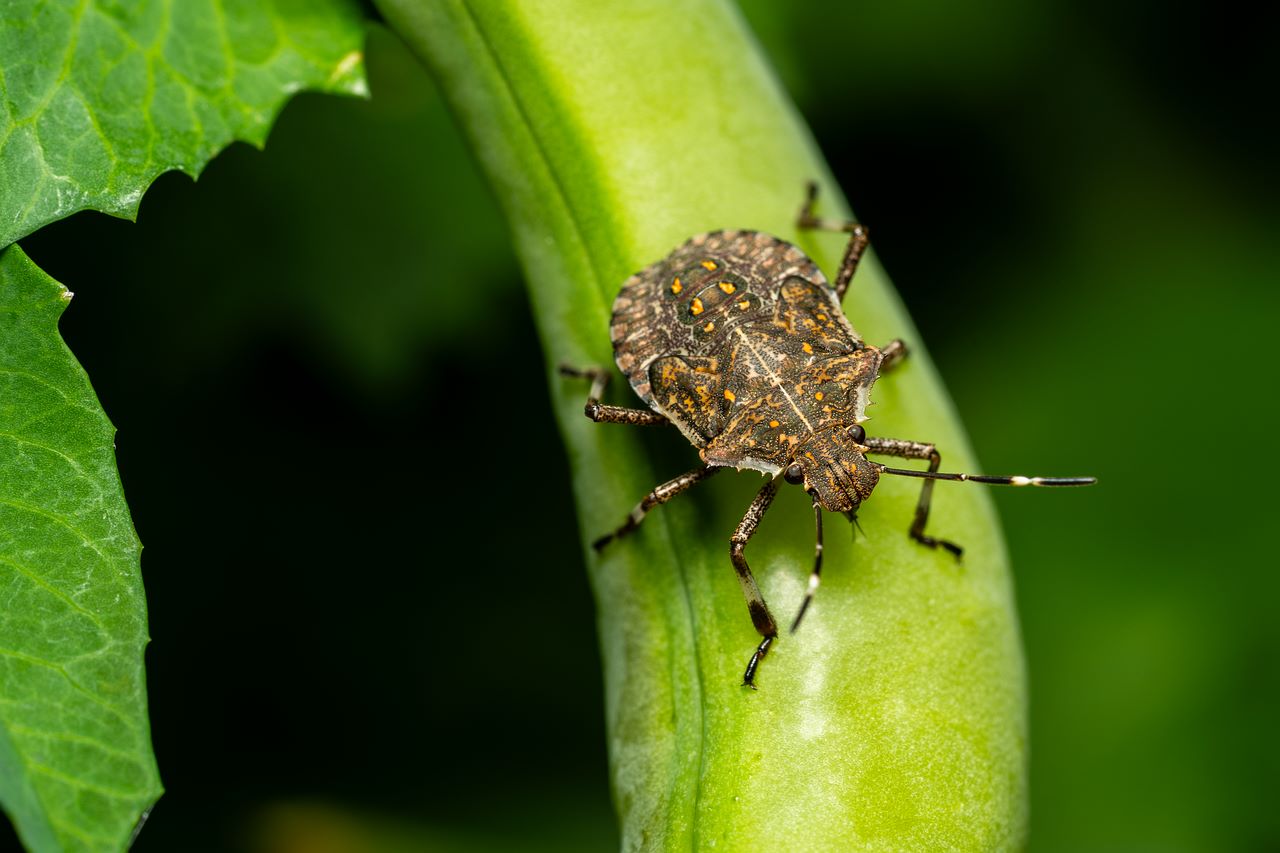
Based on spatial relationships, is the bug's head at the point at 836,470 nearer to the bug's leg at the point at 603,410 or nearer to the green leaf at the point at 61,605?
the bug's leg at the point at 603,410

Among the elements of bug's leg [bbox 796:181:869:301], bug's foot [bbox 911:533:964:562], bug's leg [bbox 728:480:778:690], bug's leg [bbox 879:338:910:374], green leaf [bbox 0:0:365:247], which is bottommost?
bug's foot [bbox 911:533:964:562]

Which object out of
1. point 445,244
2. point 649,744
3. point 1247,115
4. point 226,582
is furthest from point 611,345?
point 1247,115

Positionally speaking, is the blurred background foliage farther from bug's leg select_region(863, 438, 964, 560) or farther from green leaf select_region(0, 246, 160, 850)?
bug's leg select_region(863, 438, 964, 560)

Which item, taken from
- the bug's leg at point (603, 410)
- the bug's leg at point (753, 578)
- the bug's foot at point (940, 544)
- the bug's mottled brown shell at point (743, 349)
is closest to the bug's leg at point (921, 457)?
the bug's foot at point (940, 544)

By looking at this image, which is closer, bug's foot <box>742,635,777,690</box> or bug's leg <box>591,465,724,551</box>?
bug's foot <box>742,635,777,690</box>

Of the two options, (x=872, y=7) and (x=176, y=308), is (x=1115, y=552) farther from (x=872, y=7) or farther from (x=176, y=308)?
(x=176, y=308)

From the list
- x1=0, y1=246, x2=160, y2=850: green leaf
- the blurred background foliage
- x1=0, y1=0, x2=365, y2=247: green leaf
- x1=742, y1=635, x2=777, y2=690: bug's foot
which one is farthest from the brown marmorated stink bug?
the blurred background foliage

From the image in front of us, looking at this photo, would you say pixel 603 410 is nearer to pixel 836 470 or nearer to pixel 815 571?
pixel 836 470
